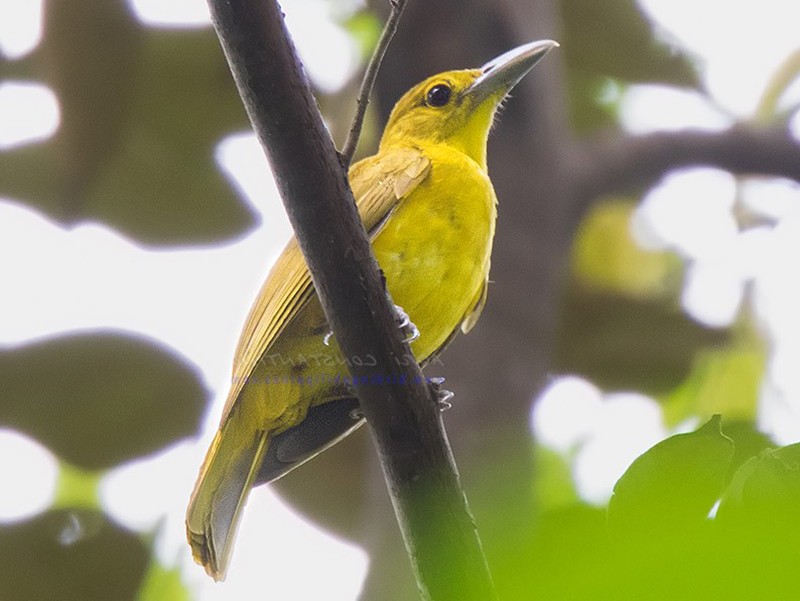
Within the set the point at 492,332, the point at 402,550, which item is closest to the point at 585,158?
the point at 492,332

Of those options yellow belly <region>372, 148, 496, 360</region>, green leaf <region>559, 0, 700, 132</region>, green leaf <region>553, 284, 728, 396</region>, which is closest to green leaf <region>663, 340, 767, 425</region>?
green leaf <region>553, 284, 728, 396</region>

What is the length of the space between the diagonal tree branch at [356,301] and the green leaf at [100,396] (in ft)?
8.08

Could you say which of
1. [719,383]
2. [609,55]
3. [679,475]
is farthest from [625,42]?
[679,475]

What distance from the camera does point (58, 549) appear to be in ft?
13.3

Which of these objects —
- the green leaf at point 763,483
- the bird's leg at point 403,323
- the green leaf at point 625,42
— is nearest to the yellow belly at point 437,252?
the bird's leg at point 403,323

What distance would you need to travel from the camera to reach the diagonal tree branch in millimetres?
1740

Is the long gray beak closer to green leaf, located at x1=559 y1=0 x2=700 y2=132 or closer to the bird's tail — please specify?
green leaf, located at x1=559 y1=0 x2=700 y2=132

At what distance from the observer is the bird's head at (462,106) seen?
3.80 m

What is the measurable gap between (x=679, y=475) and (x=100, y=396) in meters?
3.80

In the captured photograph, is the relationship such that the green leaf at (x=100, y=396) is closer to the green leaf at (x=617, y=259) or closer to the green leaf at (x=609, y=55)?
the green leaf at (x=617, y=259)

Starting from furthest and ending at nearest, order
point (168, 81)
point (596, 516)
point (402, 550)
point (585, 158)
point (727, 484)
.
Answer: point (168, 81) < point (585, 158) < point (402, 550) < point (727, 484) < point (596, 516)

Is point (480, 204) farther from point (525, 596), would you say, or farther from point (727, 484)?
point (525, 596)

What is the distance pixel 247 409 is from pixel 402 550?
959mm

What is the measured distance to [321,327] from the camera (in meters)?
3.00
